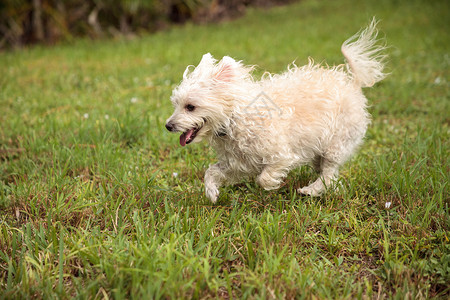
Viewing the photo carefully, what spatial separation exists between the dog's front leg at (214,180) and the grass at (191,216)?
0.38ft

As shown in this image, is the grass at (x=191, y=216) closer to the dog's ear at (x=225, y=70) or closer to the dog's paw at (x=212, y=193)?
the dog's paw at (x=212, y=193)

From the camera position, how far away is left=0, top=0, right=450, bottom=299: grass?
2312 millimetres

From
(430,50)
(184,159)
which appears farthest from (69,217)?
(430,50)

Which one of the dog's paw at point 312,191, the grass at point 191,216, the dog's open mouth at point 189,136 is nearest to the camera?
the grass at point 191,216

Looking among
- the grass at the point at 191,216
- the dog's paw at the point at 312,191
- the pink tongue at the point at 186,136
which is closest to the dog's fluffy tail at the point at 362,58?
the grass at the point at 191,216

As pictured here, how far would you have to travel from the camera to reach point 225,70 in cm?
307

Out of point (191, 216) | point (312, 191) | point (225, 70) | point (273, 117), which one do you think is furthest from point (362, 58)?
point (191, 216)

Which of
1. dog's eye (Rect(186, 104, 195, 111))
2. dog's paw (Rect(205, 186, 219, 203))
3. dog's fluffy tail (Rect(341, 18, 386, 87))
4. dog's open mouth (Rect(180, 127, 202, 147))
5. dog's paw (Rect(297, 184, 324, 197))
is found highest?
dog's fluffy tail (Rect(341, 18, 386, 87))

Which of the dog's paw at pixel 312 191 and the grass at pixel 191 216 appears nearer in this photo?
the grass at pixel 191 216

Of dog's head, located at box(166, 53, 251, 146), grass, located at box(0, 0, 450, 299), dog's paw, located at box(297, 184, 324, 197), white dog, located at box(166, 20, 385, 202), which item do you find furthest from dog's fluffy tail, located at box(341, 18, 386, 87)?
dog's head, located at box(166, 53, 251, 146)

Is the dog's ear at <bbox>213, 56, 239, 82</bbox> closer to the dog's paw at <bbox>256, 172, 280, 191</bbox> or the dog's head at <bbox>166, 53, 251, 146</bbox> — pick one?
the dog's head at <bbox>166, 53, 251, 146</bbox>

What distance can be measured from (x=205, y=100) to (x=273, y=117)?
61 cm

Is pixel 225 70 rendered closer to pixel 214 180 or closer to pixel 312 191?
pixel 214 180

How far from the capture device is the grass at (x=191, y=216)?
2312mm
